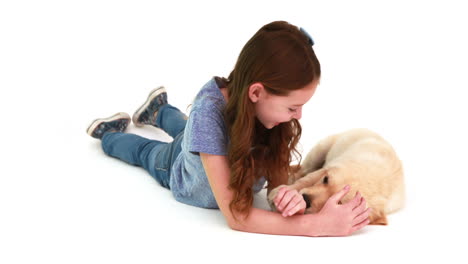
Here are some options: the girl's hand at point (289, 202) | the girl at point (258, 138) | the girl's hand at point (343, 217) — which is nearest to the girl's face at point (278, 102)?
the girl at point (258, 138)

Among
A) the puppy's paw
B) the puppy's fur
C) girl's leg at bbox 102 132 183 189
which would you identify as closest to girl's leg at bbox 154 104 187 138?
girl's leg at bbox 102 132 183 189

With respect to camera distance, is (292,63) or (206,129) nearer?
(292,63)

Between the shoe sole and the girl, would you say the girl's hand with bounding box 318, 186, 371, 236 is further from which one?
the shoe sole

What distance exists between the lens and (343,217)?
2.39 meters

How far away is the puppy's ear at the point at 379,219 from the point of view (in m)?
2.51

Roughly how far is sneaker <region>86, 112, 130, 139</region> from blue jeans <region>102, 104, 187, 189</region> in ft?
0.24

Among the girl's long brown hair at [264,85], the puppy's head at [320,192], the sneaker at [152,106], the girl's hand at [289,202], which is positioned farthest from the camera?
the sneaker at [152,106]

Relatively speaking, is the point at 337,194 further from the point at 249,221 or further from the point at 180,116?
the point at 180,116

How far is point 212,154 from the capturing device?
238 cm

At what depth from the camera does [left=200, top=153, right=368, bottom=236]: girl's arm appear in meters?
2.39

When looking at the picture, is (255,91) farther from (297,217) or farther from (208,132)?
(297,217)

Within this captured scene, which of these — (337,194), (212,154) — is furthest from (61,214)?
(337,194)

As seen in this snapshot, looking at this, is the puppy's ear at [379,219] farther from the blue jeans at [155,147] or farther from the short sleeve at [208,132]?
the blue jeans at [155,147]

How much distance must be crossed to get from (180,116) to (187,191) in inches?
37.0
